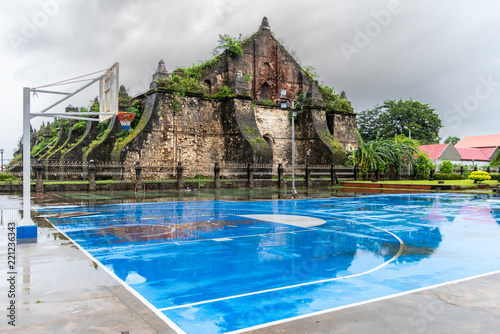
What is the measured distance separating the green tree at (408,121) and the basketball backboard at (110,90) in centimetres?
4824

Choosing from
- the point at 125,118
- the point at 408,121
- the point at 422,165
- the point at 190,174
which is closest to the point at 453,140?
the point at 408,121

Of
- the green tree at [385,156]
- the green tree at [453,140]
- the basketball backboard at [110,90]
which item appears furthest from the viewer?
the green tree at [453,140]

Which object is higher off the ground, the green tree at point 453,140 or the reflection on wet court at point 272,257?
the green tree at point 453,140

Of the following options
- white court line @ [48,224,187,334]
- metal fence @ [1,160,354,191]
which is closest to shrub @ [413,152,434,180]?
metal fence @ [1,160,354,191]

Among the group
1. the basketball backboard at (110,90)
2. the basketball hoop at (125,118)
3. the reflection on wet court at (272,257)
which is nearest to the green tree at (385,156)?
the basketball hoop at (125,118)

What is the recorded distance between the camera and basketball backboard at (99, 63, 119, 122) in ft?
28.8

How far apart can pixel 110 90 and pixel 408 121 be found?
2021 inches

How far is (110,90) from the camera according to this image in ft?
29.9

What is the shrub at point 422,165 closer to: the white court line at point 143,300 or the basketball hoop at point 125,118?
the basketball hoop at point 125,118

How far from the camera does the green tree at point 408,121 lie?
53531mm

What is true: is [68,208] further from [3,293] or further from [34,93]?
[3,293]

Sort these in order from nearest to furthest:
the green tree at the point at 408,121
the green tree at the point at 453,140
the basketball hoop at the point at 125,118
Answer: the basketball hoop at the point at 125,118 → the green tree at the point at 408,121 → the green tree at the point at 453,140

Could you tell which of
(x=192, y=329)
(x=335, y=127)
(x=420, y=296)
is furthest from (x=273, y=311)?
(x=335, y=127)

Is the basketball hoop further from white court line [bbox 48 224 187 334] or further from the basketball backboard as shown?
white court line [bbox 48 224 187 334]
